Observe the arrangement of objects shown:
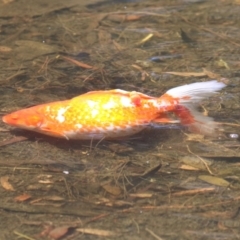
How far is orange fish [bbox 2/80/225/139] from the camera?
10.8ft

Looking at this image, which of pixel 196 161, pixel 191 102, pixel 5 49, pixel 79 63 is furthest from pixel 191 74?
pixel 5 49

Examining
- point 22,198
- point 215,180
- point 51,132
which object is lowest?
point 215,180

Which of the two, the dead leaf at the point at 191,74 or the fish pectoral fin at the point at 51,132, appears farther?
the dead leaf at the point at 191,74

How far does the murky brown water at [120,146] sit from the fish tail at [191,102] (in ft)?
0.39

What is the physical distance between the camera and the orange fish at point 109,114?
3.28 meters

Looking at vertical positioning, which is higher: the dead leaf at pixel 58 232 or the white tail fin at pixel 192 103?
the white tail fin at pixel 192 103

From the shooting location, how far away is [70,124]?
3299 mm

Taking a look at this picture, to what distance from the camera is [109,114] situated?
10.7ft

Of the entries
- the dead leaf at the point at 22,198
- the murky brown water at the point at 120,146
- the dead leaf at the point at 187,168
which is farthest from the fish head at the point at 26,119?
the dead leaf at the point at 187,168

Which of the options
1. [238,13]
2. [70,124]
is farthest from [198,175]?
[238,13]

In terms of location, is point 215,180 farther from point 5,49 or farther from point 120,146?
point 5,49

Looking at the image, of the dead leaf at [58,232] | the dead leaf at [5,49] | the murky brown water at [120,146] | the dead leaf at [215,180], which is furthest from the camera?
the dead leaf at [5,49]

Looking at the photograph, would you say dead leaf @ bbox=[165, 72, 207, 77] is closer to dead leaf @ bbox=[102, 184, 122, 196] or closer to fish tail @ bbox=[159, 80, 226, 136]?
fish tail @ bbox=[159, 80, 226, 136]

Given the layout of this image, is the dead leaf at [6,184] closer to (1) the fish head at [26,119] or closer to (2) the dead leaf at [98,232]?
(1) the fish head at [26,119]
